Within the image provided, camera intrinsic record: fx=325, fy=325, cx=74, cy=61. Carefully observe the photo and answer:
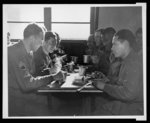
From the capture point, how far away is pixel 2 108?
2.87m

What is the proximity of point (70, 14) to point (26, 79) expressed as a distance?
27.0 inches

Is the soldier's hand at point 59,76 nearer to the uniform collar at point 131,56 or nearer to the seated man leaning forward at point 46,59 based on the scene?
the seated man leaning forward at point 46,59

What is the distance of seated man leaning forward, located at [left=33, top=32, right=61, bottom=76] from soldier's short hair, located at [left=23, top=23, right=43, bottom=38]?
81mm

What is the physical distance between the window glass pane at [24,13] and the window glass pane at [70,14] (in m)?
0.13

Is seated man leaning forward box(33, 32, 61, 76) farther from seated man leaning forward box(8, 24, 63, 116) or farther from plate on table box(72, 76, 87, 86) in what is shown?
plate on table box(72, 76, 87, 86)

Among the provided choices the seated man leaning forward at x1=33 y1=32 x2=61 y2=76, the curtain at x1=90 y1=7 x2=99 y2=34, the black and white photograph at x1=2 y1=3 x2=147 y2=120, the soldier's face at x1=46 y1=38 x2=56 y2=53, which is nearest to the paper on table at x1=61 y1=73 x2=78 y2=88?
the black and white photograph at x1=2 y1=3 x2=147 y2=120

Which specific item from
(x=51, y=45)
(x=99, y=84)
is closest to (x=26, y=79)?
(x=51, y=45)

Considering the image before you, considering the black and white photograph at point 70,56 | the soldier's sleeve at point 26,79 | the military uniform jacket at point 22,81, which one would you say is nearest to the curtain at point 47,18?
the black and white photograph at point 70,56

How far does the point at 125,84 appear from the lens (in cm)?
285

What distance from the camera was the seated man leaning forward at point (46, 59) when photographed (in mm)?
2838

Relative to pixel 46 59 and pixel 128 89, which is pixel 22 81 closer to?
pixel 46 59

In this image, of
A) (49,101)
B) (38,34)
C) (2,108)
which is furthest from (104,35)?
(2,108)

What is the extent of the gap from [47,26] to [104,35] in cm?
50
